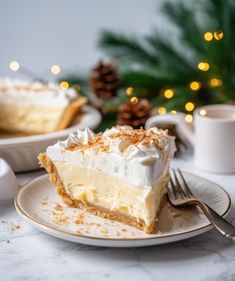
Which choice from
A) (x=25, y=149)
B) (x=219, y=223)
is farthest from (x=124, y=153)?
(x=25, y=149)

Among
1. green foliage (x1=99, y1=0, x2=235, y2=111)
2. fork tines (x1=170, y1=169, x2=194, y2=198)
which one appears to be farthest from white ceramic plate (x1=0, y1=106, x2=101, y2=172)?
green foliage (x1=99, y1=0, x2=235, y2=111)

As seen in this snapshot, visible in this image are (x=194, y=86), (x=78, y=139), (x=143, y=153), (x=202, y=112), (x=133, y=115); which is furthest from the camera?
(x=194, y=86)

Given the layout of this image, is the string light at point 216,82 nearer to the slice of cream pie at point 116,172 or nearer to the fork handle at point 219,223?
the slice of cream pie at point 116,172

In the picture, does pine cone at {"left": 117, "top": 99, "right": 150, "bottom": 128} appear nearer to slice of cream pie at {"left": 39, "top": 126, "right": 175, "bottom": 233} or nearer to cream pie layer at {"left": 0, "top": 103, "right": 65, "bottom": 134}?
cream pie layer at {"left": 0, "top": 103, "right": 65, "bottom": 134}

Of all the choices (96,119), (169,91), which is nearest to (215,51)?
(169,91)

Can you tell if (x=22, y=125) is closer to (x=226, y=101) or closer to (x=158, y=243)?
(x=226, y=101)

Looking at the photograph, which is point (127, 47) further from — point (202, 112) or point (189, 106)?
point (202, 112)

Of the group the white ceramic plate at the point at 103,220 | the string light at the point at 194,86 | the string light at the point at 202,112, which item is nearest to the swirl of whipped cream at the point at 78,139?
the white ceramic plate at the point at 103,220

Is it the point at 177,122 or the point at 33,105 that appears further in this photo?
the point at 33,105
